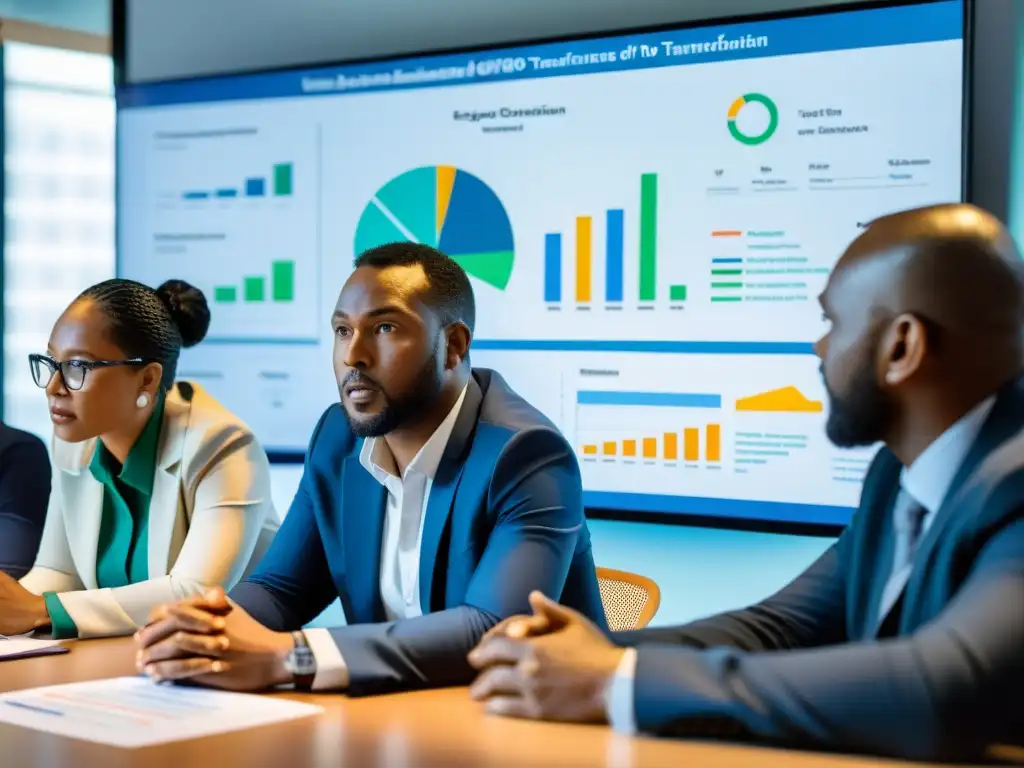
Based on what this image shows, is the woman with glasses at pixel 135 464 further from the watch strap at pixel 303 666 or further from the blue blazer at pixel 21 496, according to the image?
the watch strap at pixel 303 666

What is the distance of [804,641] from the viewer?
2.00 metres

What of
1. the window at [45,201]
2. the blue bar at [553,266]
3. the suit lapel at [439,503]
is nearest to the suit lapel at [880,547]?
the suit lapel at [439,503]

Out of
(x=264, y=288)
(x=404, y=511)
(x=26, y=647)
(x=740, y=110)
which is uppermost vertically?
(x=740, y=110)

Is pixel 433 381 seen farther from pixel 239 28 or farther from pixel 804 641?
pixel 239 28

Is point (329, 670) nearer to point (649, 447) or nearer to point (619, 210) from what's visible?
point (649, 447)

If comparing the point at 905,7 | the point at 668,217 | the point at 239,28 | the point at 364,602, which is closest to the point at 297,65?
the point at 239,28

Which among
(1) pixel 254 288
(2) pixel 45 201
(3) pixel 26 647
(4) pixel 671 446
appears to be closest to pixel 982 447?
(3) pixel 26 647

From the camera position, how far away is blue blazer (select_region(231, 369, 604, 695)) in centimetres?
225

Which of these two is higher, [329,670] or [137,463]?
[137,463]

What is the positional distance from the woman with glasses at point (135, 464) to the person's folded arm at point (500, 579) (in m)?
0.76

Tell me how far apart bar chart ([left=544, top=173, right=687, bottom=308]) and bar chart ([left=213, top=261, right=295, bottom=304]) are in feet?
3.18

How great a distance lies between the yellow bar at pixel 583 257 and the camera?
3.79 meters

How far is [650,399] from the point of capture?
12.2 feet

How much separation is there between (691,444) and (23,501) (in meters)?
1.74
